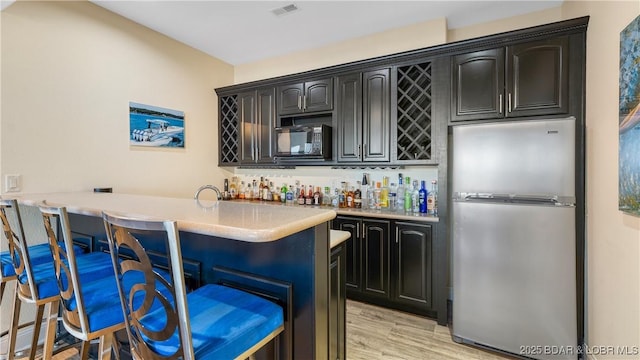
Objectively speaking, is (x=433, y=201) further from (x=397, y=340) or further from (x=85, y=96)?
(x=85, y=96)

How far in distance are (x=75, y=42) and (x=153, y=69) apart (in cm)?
70

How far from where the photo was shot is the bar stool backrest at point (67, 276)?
1.12 metres

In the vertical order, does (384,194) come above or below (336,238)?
above

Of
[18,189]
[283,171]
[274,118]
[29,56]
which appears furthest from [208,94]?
[18,189]

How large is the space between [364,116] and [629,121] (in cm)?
195

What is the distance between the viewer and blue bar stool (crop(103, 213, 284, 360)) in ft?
2.81

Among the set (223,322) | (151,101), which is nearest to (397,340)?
(223,322)

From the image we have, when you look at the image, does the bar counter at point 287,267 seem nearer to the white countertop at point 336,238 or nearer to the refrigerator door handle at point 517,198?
the white countertop at point 336,238

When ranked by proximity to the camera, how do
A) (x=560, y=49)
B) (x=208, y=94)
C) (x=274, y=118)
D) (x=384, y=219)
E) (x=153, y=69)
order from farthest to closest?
(x=208, y=94), (x=274, y=118), (x=153, y=69), (x=384, y=219), (x=560, y=49)

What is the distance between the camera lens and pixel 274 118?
11.7ft

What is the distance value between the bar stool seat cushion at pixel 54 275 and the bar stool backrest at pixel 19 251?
0.02m

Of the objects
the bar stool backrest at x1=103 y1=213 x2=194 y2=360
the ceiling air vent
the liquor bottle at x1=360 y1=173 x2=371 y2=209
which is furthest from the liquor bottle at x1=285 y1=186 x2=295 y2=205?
the bar stool backrest at x1=103 y1=213 x2=194 y2=360

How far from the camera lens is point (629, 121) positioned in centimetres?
140

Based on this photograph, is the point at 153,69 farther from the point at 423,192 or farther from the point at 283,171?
the point at 423,192
